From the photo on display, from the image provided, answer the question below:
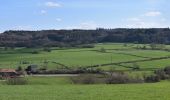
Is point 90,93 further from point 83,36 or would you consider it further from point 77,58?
point 83,36

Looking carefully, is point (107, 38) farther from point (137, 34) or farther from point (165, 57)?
point (165, 57)

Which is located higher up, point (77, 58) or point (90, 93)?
Result: point (90, 93)

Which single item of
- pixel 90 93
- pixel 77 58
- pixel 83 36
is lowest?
pixel 77 58

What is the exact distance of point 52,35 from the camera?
17938 centimetres

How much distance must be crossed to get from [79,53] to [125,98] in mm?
98051

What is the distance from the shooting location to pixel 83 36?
180 metres

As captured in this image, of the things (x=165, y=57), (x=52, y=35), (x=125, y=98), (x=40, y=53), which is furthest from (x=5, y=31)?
(x=125, y=98)

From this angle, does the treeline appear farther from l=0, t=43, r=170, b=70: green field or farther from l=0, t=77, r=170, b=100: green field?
l=0, t=77, r=170, b=100: green field

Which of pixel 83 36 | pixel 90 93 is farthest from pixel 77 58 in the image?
pixel 90 93

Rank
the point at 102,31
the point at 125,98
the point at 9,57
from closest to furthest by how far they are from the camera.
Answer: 1. the point at 125,98
2. the point at 9,57
3. the point at 102,31

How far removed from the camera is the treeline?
165 m

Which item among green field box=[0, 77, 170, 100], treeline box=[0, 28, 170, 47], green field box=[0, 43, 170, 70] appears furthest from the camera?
treeline box=[0, 28, 170, 47]

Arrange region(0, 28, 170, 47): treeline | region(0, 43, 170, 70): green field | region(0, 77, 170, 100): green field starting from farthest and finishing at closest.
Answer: region(0, 28, 170, 47): treeline → region(0, 43, 170, 70): green field → region(0, 77, 170, 100): green field

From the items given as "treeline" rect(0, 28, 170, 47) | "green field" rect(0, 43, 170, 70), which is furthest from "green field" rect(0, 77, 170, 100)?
"treeline" rect(0, 28, 170, 47)
